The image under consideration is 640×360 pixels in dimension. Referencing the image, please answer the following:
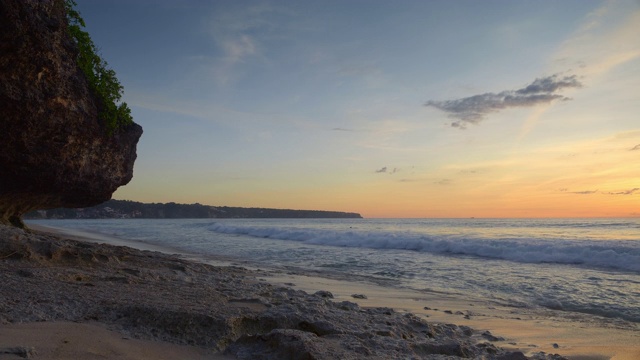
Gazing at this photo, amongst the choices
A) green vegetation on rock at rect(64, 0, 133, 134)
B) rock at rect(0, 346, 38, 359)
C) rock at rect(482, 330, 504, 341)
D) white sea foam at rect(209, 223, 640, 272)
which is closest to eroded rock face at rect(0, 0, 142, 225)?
green vegetation on rock at rect(64, 0, 133, 134)

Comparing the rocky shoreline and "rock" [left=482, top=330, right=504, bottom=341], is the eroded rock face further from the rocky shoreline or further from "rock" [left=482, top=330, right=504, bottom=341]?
"rock" [left=482, top=330, right=504, bottom=341]

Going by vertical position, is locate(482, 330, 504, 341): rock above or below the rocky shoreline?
below

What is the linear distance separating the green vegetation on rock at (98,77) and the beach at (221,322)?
374 centimetres

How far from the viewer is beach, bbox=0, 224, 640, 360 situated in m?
3.42

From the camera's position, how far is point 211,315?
4.14 metres

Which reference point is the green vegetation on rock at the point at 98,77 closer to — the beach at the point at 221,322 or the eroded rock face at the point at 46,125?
the eroded rock face at the point at 46,125

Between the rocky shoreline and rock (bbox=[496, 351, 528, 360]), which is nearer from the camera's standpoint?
the rocky shoreline

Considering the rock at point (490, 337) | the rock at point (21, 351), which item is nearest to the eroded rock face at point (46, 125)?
the rock at point (21, 351)

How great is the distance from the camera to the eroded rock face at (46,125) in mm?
7473

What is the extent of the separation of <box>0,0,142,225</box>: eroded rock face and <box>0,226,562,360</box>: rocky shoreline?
94.6 inches

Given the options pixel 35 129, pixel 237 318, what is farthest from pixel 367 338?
pixel 35 129

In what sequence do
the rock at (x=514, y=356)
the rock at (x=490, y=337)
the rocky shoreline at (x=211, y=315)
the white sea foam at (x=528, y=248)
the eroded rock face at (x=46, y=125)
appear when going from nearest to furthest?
1. the rocky shoreline at (x=211, y=315)
2. the rock at (x=514, y=356)
3. the rock at (x=490, y=337)
4. the eroded rock face at (x=46, y=125)
5. the white sea foam at (x=528, y=248)

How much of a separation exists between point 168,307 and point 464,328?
360 cm

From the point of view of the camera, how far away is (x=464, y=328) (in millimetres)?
5605
